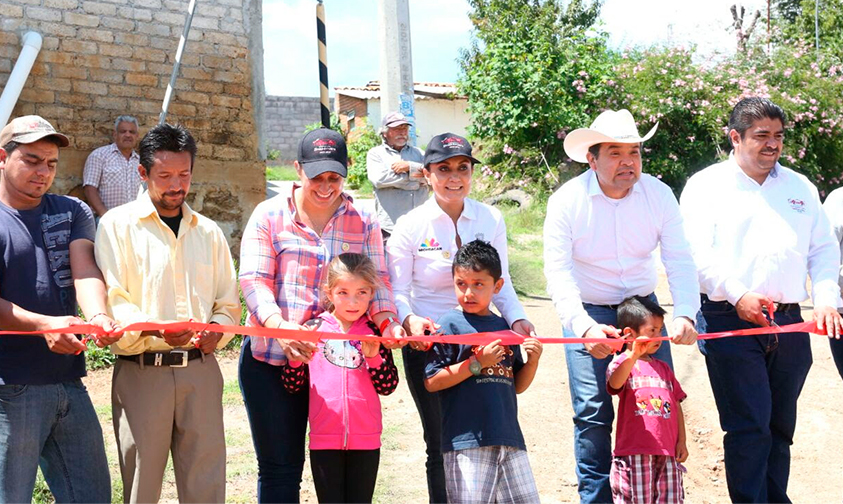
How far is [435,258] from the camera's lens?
13.5ft

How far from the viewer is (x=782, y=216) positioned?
14.5 ft

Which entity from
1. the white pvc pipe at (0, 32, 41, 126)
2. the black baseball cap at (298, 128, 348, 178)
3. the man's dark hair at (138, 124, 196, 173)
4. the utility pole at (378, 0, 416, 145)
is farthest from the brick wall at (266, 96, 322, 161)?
Answer: the man's dark hair at (138, 124, 196, 173)

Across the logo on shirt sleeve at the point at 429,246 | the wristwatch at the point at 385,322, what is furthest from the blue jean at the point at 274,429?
the logo on shirt sleeve at the point at 429,246

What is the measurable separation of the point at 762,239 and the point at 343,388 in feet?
7.56

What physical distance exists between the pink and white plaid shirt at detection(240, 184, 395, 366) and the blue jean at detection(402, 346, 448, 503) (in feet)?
1.11

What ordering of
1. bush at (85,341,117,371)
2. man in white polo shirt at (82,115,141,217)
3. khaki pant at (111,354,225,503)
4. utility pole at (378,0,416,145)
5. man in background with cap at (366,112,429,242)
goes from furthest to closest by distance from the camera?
man in white polo shirt at (82,115,141,217) < utility pole at (378,0,416,145) < man in background with cap at (366,112,429,242) < bush at (85,341,117,371) < khaki pant at (111,354,225,503)

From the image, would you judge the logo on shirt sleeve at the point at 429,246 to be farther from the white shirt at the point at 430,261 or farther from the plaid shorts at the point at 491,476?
the plaid shorts at the point at 491,476

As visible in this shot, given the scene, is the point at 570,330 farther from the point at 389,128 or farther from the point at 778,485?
the point at 389,128

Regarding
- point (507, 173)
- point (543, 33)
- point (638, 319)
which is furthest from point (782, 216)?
point (543, 33)

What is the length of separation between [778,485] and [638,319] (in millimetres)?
1372

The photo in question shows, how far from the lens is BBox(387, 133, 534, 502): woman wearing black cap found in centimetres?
409

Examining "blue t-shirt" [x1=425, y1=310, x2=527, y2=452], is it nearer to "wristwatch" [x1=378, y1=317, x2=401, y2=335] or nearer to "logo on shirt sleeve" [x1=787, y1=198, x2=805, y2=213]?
"wristwatch" [x1=378, y1=317, x2=401, y2=335]

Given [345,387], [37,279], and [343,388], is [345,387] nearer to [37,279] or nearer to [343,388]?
[343,388]

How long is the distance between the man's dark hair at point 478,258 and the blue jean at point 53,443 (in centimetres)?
172
